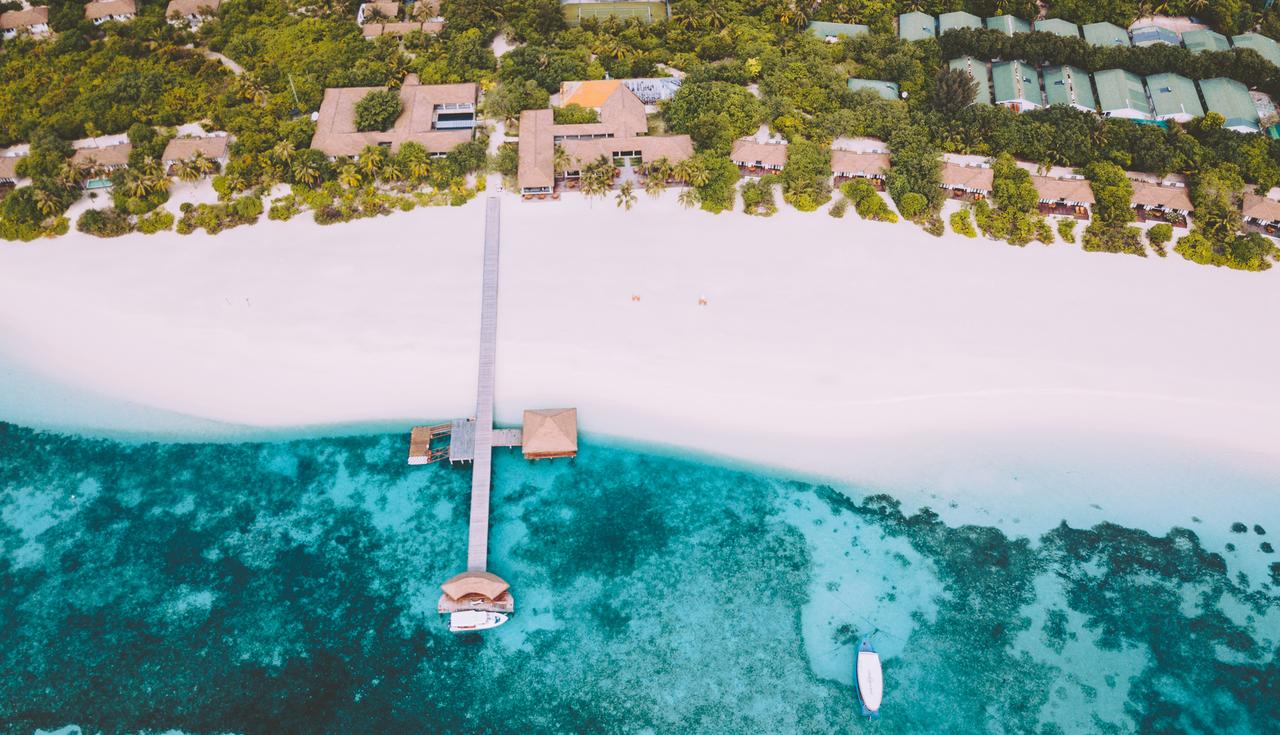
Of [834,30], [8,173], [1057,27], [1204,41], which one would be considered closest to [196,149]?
[8,173]

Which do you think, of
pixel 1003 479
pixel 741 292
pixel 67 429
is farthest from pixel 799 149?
pixel 67 429

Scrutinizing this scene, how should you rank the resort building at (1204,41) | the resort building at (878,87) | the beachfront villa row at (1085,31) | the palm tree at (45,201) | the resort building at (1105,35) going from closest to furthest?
the palm tree at (45,201) → the resort building at (878,87) → the resort building at (1204,41) → the beachfront villa row at (1085,31) → the resort building at (1105,35)

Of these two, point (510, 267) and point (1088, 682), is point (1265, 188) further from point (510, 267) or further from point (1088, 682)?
point (510, 267)

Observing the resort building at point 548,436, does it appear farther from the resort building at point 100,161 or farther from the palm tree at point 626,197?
the resort building at point 100,161

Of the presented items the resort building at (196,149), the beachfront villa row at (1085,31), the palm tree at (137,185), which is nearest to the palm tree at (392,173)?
the resort building at (196,149)

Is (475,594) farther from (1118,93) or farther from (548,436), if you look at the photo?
(1118,93)
